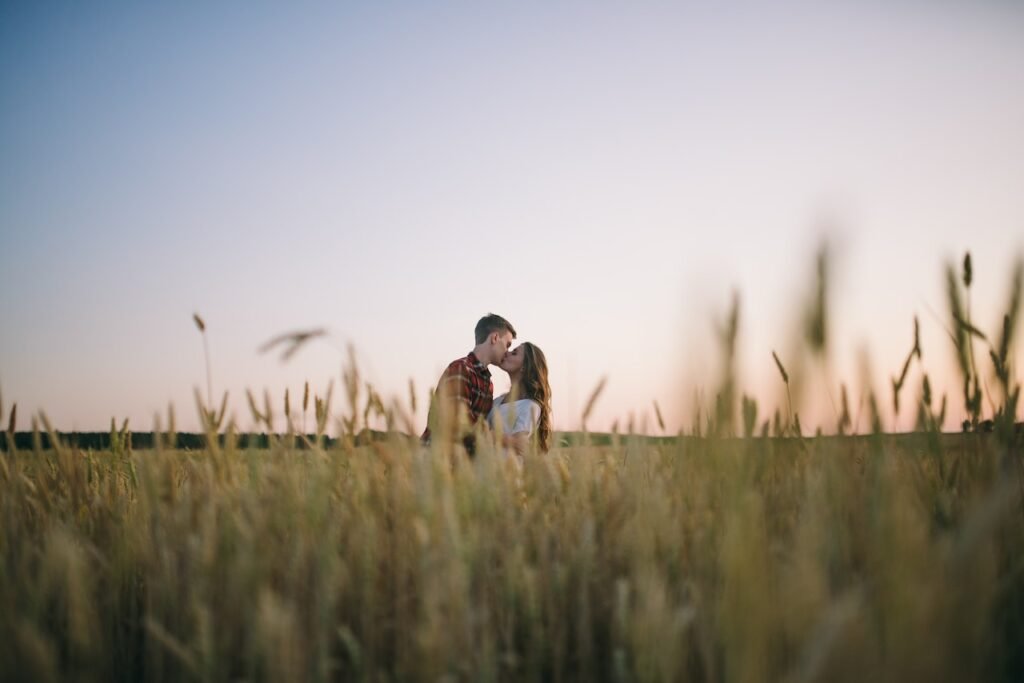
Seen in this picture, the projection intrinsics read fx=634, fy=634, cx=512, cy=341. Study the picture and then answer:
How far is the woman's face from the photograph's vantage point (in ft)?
19.2

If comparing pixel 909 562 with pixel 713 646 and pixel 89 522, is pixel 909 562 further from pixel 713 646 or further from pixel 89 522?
pixel 89 522

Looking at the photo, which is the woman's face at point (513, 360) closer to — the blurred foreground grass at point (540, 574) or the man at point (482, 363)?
the man at point (482, 363)

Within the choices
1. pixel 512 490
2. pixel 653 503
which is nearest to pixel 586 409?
pixel 512 490

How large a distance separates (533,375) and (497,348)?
0.52 m

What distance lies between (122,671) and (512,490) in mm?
1038

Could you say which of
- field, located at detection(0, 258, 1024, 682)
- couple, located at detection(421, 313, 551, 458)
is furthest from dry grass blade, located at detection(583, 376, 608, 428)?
couple, located at detection(421, 313, 551, 458)

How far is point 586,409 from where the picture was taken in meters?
1.96

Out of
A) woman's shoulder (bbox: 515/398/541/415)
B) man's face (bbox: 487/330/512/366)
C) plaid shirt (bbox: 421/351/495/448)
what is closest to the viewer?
woman's shoulder (bbox: 515/398/541/415)

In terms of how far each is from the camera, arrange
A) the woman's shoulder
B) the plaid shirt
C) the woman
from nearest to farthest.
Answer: the woman's shoulder
the woman
the plaid shirt

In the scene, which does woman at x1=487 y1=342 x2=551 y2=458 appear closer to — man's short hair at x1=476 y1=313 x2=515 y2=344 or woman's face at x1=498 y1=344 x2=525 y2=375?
woman's face at x1=498 y1=344 x2=525 y2=375

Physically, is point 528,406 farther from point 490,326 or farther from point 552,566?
point 552,566

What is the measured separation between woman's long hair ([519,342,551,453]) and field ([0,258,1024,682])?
12.1 ft

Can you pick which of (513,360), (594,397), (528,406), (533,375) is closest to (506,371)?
(513,360)

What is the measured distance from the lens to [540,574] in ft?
4.85
